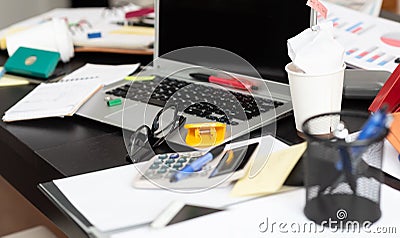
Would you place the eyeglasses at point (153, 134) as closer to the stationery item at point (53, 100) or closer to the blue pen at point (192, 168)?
the blue pen at point (192, 168)

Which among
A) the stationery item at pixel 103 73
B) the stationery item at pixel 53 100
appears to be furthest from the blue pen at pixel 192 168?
the stationery item at pixel 103 73

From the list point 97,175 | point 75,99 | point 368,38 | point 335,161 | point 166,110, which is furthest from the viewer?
point 368,38

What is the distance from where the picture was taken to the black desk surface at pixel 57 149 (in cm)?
101

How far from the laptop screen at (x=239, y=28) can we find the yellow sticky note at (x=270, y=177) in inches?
10.5

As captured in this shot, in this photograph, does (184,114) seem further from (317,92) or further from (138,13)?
(138,13)

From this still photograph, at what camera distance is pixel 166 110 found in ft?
3.66

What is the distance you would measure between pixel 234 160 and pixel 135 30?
784 millimetres

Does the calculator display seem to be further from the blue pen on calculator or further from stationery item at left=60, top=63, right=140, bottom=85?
stationery item at left=60, top=63, right=140, bottom=85

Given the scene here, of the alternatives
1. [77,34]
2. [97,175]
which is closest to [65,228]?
[97,175]

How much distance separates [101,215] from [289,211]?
0.22m

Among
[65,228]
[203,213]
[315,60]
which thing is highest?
[315,60]

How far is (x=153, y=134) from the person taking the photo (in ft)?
3.43

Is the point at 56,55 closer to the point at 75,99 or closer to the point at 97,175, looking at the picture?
the point at 75,99

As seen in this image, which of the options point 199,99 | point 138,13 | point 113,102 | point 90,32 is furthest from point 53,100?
point 138,13
